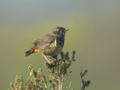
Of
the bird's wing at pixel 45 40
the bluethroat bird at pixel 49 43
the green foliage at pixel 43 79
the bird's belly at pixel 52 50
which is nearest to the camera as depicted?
the green foliage at pixel 43 79

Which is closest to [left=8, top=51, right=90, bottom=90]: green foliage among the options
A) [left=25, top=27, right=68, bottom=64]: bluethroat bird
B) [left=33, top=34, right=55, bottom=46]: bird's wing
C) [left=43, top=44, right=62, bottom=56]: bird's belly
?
[left=43, top=44, right=62, bottom=56]: bird's belly

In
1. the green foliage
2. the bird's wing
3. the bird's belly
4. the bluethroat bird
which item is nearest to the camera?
the green foliage

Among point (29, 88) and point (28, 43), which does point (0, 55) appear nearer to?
point (28, 43)

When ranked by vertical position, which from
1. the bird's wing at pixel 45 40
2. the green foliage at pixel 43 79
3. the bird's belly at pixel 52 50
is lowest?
the green foliage at pixel 43 79

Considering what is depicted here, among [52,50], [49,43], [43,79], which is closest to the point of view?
[43,79]

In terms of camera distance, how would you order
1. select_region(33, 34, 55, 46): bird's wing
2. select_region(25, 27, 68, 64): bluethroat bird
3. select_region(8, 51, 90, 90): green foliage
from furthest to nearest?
1. select_region(33, 34, 55, 46): bird's wing
2. select_region(25, 27, 68, 64): bluethroat bird
3. select_region(8, 51, 90, 90): green foliage

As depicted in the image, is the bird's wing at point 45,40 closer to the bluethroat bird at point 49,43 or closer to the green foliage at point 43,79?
the bluethroat bird at point 49,43

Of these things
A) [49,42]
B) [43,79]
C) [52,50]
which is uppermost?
[49,42]

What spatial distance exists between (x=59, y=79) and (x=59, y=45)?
1369 millimetres

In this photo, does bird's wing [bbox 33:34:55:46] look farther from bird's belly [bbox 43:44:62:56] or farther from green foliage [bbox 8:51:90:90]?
green foliage [bbox 8:51:90:90]

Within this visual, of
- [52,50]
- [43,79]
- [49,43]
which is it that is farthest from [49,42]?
[43,79]

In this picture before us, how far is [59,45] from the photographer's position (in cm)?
1044

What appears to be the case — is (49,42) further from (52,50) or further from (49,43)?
(52,50)

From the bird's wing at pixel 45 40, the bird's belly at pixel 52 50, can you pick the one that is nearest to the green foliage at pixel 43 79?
the bird's belly at pixel 52 50
